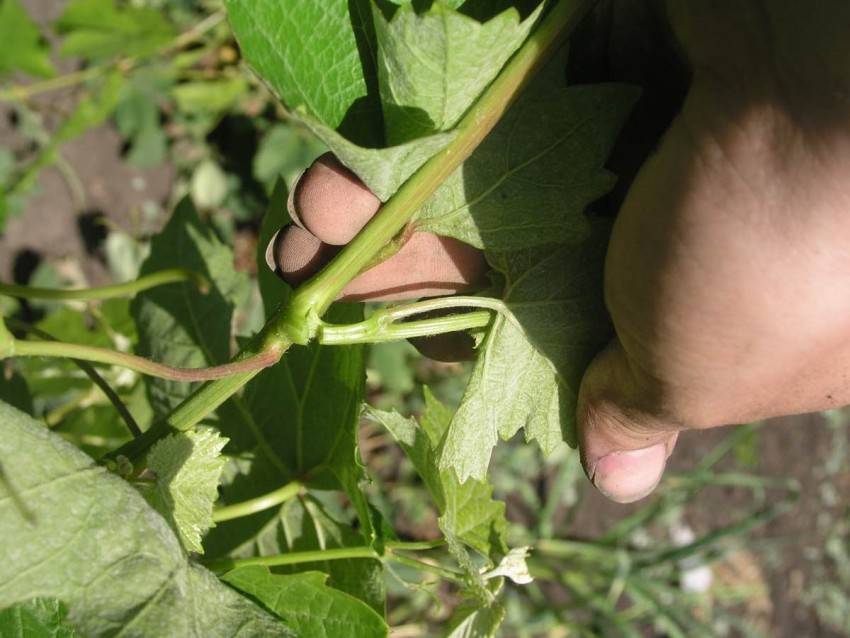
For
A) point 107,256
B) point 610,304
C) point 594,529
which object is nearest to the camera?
point 610,304

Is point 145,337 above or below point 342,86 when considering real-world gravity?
below

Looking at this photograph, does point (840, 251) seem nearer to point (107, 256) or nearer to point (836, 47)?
point (836, 47)

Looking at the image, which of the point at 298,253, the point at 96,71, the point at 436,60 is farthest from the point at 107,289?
the point at 96,71

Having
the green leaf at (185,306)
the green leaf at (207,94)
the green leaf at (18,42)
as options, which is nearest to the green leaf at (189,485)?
the green leaf at (185,306)

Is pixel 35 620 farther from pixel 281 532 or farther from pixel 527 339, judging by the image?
pixel 527 339

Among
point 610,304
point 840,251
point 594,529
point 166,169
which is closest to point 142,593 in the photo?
point 610,304
